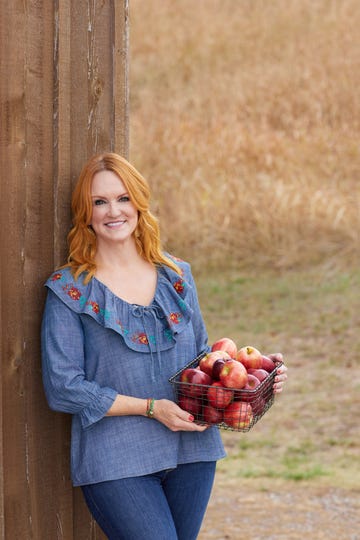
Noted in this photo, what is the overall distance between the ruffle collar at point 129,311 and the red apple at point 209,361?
119 mm

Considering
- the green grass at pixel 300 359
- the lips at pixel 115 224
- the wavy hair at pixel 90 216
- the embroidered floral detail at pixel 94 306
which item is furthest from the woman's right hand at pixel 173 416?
the green grass at pixel 300 359

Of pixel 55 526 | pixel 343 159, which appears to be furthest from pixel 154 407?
pixel 343 159

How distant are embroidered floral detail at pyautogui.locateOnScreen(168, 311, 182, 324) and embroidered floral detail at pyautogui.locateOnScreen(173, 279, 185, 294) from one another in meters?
0.11

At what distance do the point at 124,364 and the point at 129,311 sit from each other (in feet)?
0.56

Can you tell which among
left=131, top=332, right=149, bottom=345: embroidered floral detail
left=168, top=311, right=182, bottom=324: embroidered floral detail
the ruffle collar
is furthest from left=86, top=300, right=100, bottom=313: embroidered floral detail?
left=168, top=311, right=182, bottom=324: embroidered floral detail

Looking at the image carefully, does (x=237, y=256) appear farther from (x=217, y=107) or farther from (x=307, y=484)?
(x=307, y=484)

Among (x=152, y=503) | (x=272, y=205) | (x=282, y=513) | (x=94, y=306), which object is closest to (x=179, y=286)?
(x=94, y=306)

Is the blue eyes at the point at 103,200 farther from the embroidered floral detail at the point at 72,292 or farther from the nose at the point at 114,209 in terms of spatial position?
the embroidered floral detail at the point at 72,292

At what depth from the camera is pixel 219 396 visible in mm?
3082

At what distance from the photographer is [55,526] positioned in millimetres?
3514

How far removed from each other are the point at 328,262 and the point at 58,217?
10.2 metres

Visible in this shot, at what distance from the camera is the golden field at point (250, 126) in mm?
13867

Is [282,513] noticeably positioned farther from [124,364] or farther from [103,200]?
[103,200]

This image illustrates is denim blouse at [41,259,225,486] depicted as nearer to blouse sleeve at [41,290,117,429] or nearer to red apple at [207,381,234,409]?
blouse sleeve at [41,290,117,429]
